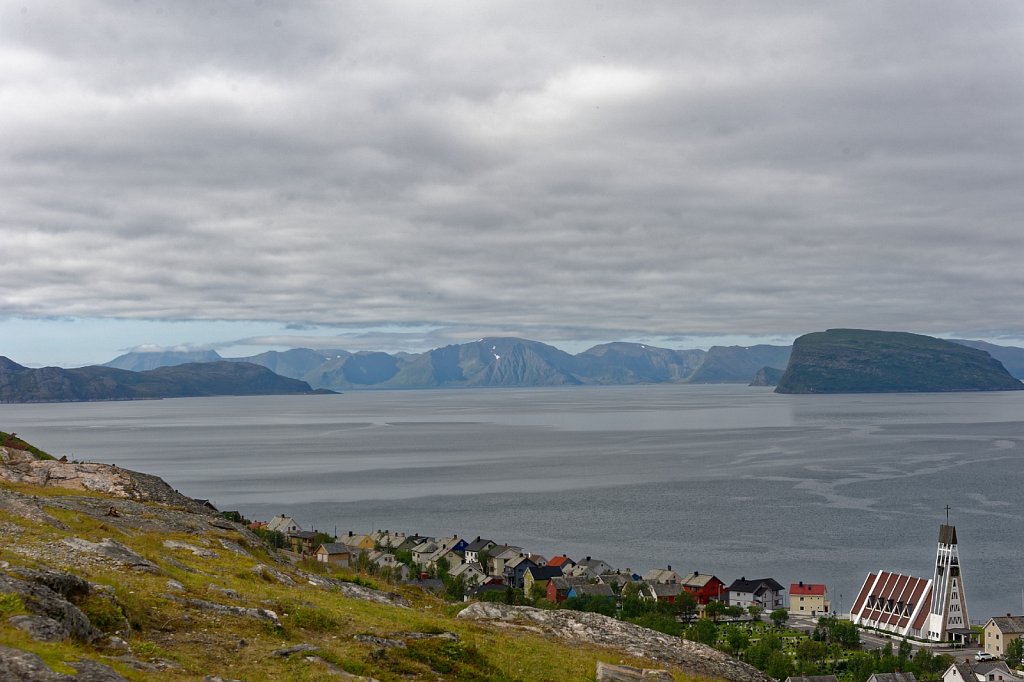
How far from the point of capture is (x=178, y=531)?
2881cm

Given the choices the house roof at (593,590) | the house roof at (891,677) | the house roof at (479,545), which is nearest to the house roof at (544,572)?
the house roof at (593,590)

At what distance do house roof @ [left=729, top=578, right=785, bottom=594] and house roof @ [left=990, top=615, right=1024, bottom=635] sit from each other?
70.0 ft

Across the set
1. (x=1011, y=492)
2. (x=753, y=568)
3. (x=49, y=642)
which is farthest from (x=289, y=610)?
(x=1011, y=492)

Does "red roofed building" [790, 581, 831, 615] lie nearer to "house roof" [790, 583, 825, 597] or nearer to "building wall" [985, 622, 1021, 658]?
"house roof" [790, 583, 825, 597]

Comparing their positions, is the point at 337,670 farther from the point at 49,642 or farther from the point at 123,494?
the point at 123,494

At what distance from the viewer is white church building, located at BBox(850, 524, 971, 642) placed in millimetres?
84250

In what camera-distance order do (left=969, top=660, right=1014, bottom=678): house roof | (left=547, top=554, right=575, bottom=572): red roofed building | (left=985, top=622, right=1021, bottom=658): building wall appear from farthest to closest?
(left=547, top=554, right=575, bottom=572): red roofed building < (left=985, top=622, right=1021, bottom=658): building wall < (left=969, top=660, right=1014, bottom=678): house roof

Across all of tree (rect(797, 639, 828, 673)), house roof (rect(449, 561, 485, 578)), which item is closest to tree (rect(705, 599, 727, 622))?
tree (rect(797, 639, 828, 673))

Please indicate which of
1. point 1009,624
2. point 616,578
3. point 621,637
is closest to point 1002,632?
point 1009,624

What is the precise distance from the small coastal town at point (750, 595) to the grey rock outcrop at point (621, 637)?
2062 inches

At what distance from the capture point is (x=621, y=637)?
21969 millimetres

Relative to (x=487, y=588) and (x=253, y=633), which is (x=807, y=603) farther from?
(x=253, y=633)

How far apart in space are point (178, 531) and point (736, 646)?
189 feet

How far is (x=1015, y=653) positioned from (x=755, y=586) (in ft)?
81.7
